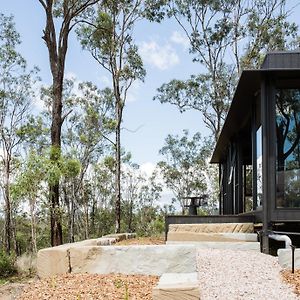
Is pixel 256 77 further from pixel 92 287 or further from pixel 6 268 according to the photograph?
pixel 6 268

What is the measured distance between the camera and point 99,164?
85.5 feet

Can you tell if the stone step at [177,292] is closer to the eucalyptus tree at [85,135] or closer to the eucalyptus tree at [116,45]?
the eucalyptus tree at [116,45]

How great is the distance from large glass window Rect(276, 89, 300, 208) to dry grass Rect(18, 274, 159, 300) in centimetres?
317

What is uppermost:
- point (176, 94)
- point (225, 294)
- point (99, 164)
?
point (176, 94)

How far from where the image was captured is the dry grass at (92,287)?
4.03 meters

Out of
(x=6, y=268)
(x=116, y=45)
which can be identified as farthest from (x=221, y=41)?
(x=6, y=268)

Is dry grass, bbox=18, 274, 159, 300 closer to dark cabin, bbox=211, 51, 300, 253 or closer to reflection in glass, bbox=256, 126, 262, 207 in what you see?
dark cabin, bbox=211, 51, 300, 253

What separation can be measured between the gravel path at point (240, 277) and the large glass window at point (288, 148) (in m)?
1.08

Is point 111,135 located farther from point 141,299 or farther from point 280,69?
point 141,299

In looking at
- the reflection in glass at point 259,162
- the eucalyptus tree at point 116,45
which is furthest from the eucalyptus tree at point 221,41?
the reflection in glass at point 259,162

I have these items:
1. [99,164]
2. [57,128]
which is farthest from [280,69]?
[99,164]

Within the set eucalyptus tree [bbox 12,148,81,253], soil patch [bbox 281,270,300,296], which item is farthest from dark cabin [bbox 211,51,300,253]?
eucalyptus tree [bbox 12,148,81,253]

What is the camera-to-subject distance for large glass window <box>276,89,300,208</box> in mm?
7141

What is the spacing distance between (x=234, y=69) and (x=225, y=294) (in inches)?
715
